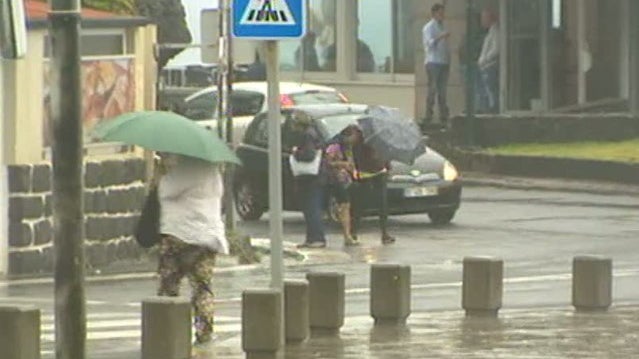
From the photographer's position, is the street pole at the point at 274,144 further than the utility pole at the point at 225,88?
No

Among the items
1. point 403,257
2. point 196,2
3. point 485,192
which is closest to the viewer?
point 403,257

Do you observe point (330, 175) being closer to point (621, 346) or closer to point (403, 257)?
point (403, 257)

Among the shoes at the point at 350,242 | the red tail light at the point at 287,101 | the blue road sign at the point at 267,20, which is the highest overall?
the blue road sign at the point at 267,20

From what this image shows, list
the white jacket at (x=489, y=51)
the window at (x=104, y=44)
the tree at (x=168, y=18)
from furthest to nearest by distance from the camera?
the white jacket at (x=489, y=51), the tree at (x=168, y=18), the window at (x=104, y=44)

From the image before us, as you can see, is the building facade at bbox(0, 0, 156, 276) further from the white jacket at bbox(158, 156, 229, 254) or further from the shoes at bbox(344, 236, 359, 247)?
the white jacket at bbox(158, 156, 229, 254)

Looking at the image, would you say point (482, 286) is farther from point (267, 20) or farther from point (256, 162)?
point (256, 162)

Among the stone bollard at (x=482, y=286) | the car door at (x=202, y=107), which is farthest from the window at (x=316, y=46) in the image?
the stone bollard at (x=482, y=286)

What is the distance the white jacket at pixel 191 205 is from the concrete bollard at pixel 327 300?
1.01 m

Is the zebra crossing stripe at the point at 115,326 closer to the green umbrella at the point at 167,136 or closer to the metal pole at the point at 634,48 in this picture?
the green umbrella at the point at 167,136

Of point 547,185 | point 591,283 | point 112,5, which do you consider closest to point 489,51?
point 547,185

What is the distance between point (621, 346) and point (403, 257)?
9.43m

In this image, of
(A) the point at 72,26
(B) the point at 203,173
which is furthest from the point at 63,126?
(B) the point at 203,173

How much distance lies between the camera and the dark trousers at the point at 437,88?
3844 centimetres

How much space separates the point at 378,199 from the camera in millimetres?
26312
